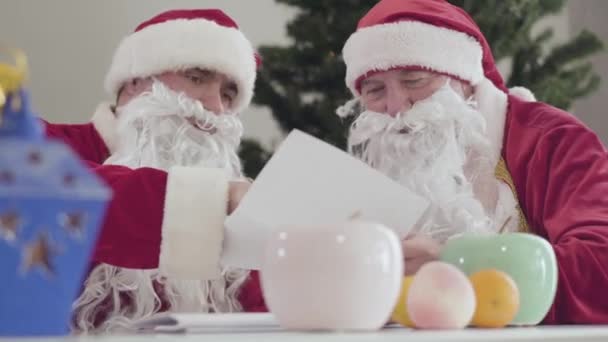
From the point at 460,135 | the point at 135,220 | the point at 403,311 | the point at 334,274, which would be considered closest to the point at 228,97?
the point at 460,135

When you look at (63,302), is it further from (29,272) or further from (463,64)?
(463,64)

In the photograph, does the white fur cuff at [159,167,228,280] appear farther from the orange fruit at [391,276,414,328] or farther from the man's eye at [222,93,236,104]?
the man's eye at [222,93,236,104]

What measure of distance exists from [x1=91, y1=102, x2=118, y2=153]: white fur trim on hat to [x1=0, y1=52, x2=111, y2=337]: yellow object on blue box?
1.45 metres

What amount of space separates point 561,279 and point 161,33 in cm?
116

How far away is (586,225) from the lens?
1.57m

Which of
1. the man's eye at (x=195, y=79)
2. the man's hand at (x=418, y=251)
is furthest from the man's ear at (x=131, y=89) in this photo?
the man's hand at (x=418, y=251)

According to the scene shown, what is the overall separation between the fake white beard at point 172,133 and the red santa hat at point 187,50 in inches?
3.0

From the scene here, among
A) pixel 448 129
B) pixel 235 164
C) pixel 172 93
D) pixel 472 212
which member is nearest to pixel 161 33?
pixel 172 93

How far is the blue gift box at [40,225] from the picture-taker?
0.68 m

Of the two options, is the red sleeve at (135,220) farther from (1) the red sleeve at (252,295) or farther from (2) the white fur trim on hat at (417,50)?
(2) the white fur trim on hat at (417,50)

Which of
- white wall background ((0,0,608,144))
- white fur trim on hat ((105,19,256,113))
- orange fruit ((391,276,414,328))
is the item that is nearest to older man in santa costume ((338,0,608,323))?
white fur trim on hat ((105,19,256,113))

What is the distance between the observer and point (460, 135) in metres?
1.95

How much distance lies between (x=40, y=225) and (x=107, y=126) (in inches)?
59.5

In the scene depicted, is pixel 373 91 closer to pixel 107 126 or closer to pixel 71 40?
pixel 107 126
